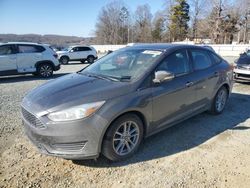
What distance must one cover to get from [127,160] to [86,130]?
0.91m

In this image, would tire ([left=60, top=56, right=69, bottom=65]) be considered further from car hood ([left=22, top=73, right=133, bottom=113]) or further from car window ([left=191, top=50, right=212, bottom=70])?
car hood ([left=22, top=73, right=133, bottom=113])

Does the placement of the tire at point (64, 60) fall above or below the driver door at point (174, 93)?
below

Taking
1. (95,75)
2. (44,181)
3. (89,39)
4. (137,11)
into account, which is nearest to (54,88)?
(95,75)

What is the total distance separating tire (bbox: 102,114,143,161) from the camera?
11.2 feet

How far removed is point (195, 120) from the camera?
17.7ft

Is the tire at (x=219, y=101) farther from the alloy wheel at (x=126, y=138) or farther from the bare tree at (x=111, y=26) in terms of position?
the bare tree at (x=111, y=26)

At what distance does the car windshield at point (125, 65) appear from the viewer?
13.1 feet

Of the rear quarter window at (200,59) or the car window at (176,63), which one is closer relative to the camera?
the car window at (176,63)

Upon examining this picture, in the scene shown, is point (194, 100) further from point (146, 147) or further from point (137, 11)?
point (137, 11)

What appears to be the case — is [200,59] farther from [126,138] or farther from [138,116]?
[126,138]

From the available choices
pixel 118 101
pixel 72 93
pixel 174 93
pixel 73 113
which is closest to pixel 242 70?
pixel 174 93

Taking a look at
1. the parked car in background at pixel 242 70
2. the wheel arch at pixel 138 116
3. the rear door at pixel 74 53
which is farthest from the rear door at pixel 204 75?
the rear door at pixel 74 53

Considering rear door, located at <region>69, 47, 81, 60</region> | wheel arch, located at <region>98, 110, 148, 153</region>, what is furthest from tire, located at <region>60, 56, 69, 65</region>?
wheel arch, located at <region>98, 110, 148, 153</region>

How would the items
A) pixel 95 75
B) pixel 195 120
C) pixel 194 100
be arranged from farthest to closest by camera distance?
pixel 195 120, pixel 194 100, pixel 95 75
